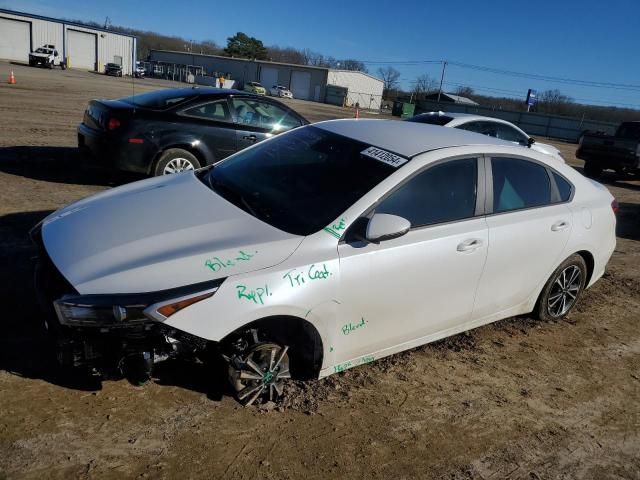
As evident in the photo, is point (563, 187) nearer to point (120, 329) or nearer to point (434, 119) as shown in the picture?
point (120, 329)

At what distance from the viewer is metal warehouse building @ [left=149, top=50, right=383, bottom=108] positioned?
252 feet

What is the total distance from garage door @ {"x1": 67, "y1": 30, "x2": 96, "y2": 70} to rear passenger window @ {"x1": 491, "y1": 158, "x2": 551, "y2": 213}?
71515 mm

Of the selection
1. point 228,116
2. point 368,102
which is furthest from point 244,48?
point 228,116

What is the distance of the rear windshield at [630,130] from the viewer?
15.3 meters

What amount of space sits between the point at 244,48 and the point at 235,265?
11186cm

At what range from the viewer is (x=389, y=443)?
9.54 ft

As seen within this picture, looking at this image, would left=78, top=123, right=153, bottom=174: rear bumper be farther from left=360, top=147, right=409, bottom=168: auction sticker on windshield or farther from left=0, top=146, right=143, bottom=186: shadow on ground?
left=360, top=147, right=409, bottom=168: auction sticker on windshield

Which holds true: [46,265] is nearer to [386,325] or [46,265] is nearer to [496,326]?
[386,325]

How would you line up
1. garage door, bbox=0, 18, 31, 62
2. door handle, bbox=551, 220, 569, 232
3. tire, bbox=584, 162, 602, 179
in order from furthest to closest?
1. garage door, bbox=0, 18, 31, 62
2. tire, bbox=584, 162, 602, 179
3. door handle, bbox=551, 220, 569, 232

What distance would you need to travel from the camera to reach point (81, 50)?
214 feet

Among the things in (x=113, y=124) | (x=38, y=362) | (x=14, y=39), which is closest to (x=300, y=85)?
(x=14, y=39)

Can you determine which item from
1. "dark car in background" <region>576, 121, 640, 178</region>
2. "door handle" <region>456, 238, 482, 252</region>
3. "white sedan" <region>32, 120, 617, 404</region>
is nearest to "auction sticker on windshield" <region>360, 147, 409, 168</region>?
"white sedan" <region>32, 120, 617, 404</region>

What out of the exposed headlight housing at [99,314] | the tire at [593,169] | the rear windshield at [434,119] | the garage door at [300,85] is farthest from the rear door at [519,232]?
the garage door at [300,85]

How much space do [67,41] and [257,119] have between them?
6732 cm
